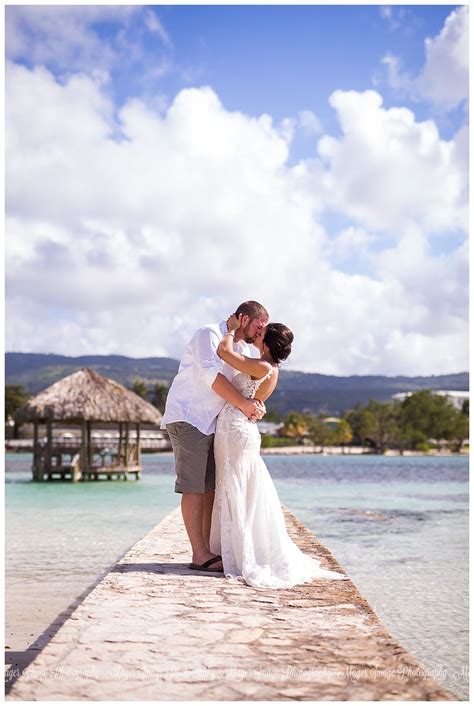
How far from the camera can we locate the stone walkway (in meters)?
2.77

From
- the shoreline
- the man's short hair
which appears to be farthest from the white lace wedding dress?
the shoreline

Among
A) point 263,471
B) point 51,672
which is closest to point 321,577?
point 263,471

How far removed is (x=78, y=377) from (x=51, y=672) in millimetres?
22473

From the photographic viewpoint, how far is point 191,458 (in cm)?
511

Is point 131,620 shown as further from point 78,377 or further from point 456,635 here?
point 78,377

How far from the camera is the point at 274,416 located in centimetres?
12800

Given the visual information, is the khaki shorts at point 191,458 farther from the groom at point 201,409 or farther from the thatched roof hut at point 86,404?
the thatched roof hut at point 86,404

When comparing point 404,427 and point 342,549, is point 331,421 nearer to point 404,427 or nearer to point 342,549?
point 404,427

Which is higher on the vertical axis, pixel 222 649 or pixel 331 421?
pixel 222 649

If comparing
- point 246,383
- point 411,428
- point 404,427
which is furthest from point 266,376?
point 411,428

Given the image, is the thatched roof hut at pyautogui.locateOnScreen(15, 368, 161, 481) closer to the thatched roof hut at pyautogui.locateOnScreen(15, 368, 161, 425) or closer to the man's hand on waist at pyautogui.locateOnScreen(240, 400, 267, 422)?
the thatched roof hut at pyautogui.locateOnScreen(15, 368, 161, 425)

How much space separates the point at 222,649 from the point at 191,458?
1923mm

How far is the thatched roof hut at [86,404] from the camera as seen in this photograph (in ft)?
77.0

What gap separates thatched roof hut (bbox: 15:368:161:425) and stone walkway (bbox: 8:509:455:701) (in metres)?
19.2
